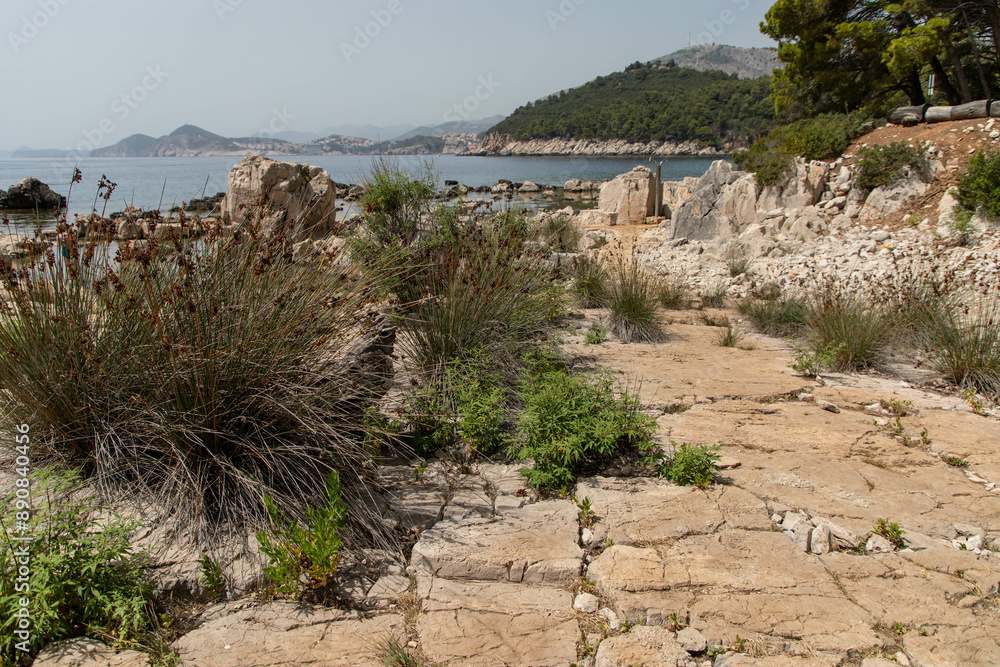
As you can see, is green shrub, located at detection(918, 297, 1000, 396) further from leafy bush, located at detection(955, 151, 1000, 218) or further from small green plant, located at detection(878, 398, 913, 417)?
leafy bush, located at detection(955, 151, 1000, 218)

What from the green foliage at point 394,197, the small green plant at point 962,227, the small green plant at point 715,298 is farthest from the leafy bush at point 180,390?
the small green plant at point 962,227

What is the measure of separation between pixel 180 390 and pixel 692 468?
2557 millimetres

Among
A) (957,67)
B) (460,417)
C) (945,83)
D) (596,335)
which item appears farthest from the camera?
(945,83)

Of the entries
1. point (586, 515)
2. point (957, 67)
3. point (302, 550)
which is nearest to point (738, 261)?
point (586, 515)

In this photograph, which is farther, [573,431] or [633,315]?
[633,315]

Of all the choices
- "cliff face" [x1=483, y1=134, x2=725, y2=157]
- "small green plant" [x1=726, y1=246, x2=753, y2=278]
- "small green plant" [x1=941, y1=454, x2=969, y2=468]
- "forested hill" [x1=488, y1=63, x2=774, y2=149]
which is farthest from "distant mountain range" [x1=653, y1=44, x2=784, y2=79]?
"small green plant" [x1=941, y1=454, x2=969, y2=468]

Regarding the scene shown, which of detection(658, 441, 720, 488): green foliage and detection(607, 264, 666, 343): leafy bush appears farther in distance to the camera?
detection(607, 264, 666, 343): leafy bush

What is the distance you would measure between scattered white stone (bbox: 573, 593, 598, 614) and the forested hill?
6337cm

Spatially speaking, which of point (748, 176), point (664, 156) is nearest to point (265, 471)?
point (748, 176)

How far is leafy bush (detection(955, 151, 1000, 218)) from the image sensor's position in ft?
29.0

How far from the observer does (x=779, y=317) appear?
6.80 meters

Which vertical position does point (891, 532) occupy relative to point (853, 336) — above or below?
below

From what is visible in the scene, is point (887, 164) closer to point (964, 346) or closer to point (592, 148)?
point (964, 346)

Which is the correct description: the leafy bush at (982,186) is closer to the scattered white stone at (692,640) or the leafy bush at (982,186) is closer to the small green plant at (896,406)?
the small green plant at (896,406)
